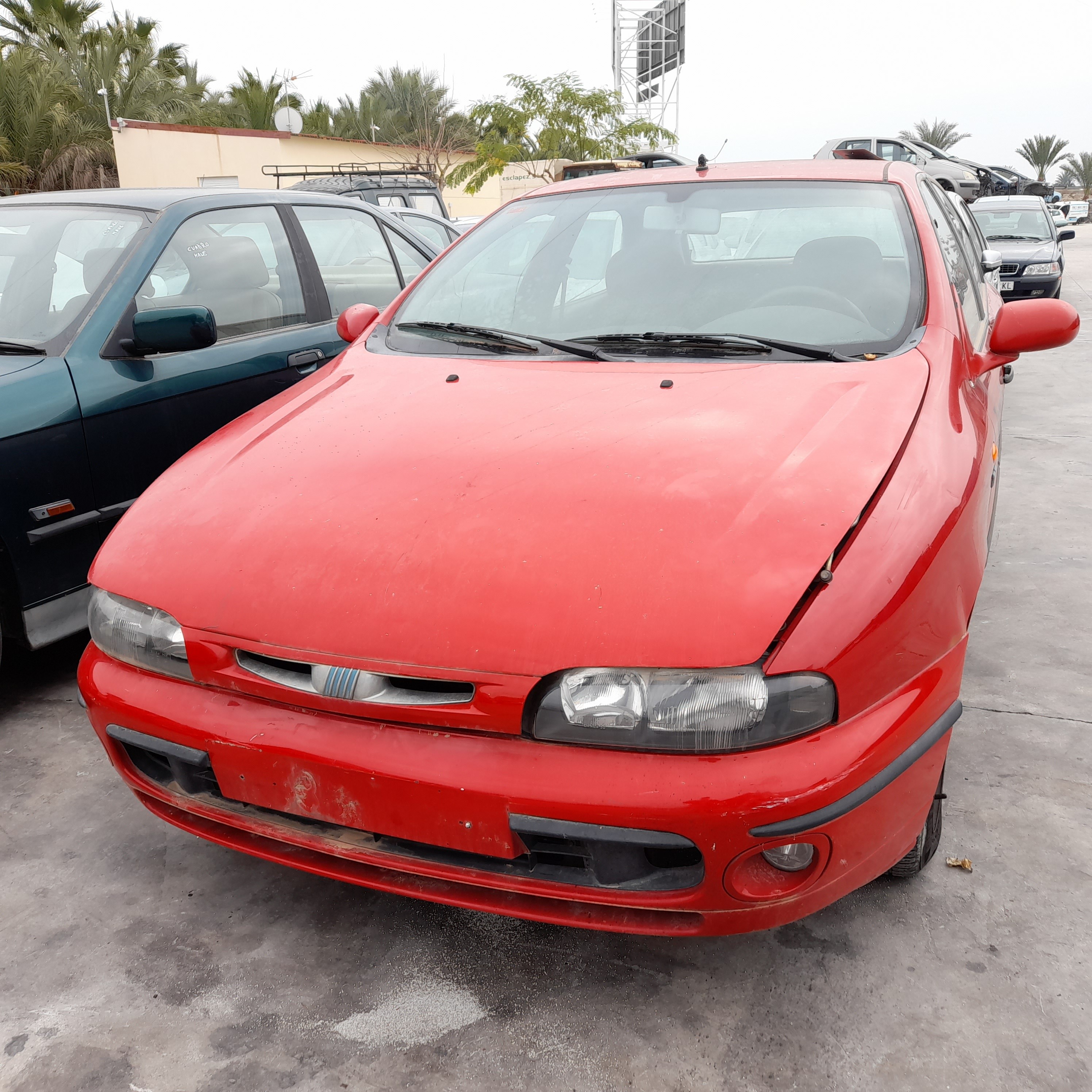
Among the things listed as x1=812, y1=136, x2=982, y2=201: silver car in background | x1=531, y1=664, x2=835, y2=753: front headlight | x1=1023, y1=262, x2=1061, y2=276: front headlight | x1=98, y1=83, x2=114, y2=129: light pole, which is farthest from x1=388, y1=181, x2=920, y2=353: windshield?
x1=98, y1=83, x2=114, y2=129: light pole

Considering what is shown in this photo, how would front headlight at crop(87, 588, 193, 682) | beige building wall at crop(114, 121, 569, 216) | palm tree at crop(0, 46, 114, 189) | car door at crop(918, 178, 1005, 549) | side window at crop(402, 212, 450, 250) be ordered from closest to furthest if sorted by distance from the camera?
front headlight at crop(87, 588, 193, 682) → car door at crop(918, 178, 1005, 549) → side window at crop(402, 212, 450, 250) → palm tree at crop(0, 46, 114, 189) → beige building wall at crop(114, 121, 569, 216)

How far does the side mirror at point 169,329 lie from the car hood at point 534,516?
90 centimetres

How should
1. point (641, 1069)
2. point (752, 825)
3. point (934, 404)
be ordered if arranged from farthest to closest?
point (934, 404), point (641, 1069), point (752, 825)

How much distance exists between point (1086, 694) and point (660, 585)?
193cm

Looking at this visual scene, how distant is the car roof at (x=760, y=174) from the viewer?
108 inches

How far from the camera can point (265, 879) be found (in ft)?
6.90

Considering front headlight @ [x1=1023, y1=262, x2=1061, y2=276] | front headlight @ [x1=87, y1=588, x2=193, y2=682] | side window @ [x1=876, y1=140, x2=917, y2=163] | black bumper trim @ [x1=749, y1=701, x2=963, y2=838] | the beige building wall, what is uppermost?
the beige building wall

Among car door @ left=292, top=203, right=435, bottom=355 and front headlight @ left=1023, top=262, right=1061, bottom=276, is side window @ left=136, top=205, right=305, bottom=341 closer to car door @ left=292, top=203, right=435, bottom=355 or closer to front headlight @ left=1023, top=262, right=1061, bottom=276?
car door @ left=292, top=203, right=435, bottom=355

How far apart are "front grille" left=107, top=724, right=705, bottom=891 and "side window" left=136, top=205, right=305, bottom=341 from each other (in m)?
1.94

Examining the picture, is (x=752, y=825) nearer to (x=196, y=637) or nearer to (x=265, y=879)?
(x=196, y=637)

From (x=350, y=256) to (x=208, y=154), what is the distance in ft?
60.4

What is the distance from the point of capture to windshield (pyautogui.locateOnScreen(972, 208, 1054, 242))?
11680 mm

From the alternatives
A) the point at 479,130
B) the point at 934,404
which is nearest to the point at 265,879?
the point at 934,404

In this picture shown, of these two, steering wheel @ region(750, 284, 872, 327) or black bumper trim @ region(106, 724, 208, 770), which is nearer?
black bumper trim @ region(106, 724, 208, 770)
